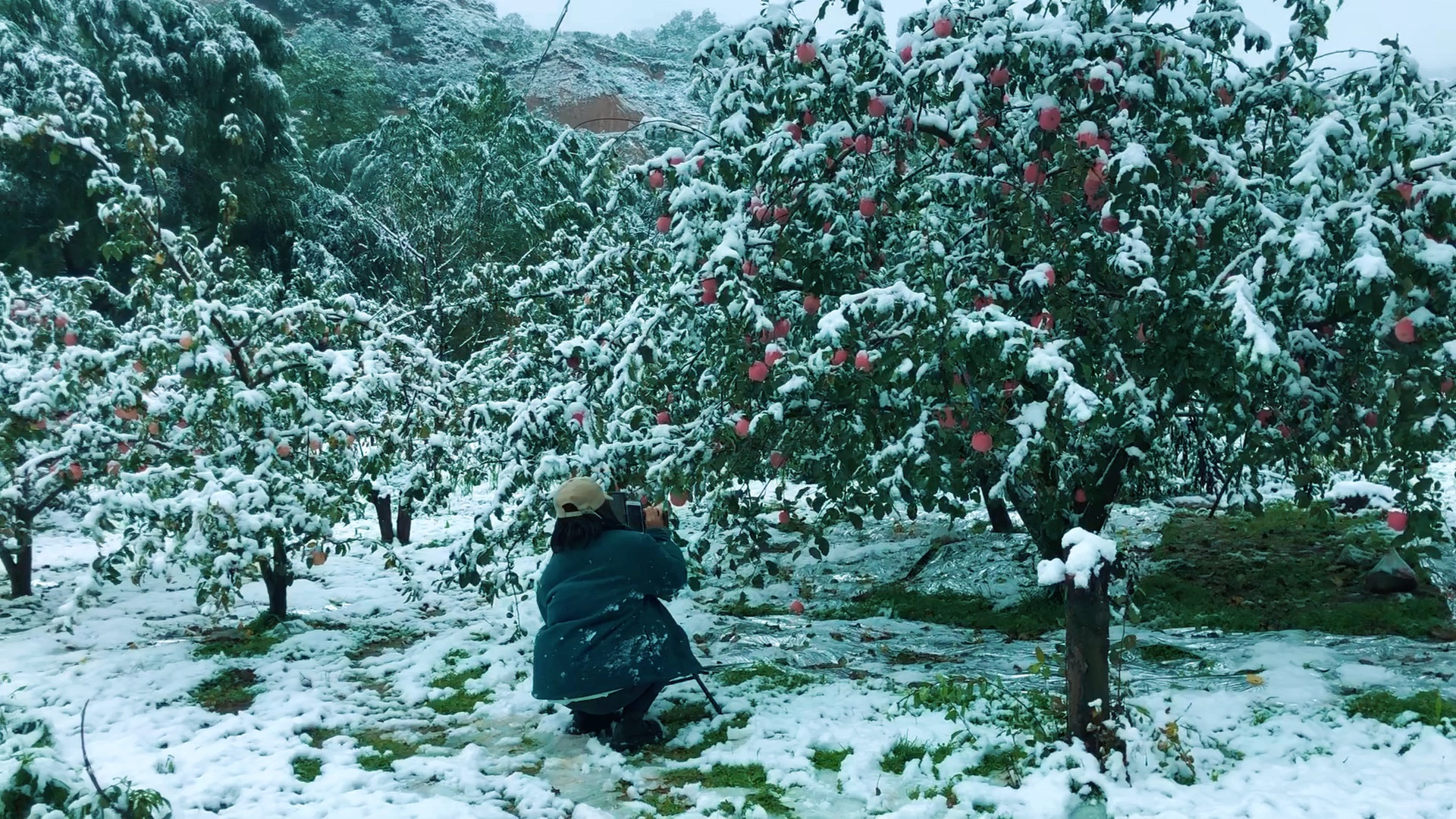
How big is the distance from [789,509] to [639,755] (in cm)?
133

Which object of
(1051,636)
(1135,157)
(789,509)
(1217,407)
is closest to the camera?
(1135,157)

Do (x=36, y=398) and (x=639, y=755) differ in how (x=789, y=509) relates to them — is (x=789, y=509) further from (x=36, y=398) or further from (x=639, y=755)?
(x=36, y=398)

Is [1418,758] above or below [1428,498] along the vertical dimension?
below

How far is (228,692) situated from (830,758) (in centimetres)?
332

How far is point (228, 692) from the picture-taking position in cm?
509

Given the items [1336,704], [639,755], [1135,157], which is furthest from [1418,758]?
[639,755]

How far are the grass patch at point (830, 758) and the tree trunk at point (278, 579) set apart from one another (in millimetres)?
3937

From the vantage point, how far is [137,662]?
5461mm

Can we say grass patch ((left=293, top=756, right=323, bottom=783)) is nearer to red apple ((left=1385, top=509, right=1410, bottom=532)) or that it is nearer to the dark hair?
the dark hair

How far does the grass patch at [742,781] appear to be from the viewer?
11.7 feet

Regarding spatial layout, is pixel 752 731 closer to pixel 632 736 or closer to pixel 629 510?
pixel 632 736

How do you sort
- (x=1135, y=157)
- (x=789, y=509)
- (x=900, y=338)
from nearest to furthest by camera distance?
1. (x=1135, y=157)
2. (x=900, y=338)
3. (x=789, y=509)

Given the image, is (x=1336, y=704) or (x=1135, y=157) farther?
(x=1336, y=704)

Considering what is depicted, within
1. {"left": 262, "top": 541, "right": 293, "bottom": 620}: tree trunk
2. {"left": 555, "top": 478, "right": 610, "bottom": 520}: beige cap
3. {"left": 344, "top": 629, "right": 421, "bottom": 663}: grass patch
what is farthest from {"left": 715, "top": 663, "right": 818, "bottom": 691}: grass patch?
{"left": 262, "top": 541, "right": 293, "bottom": 620}: tree trunk
